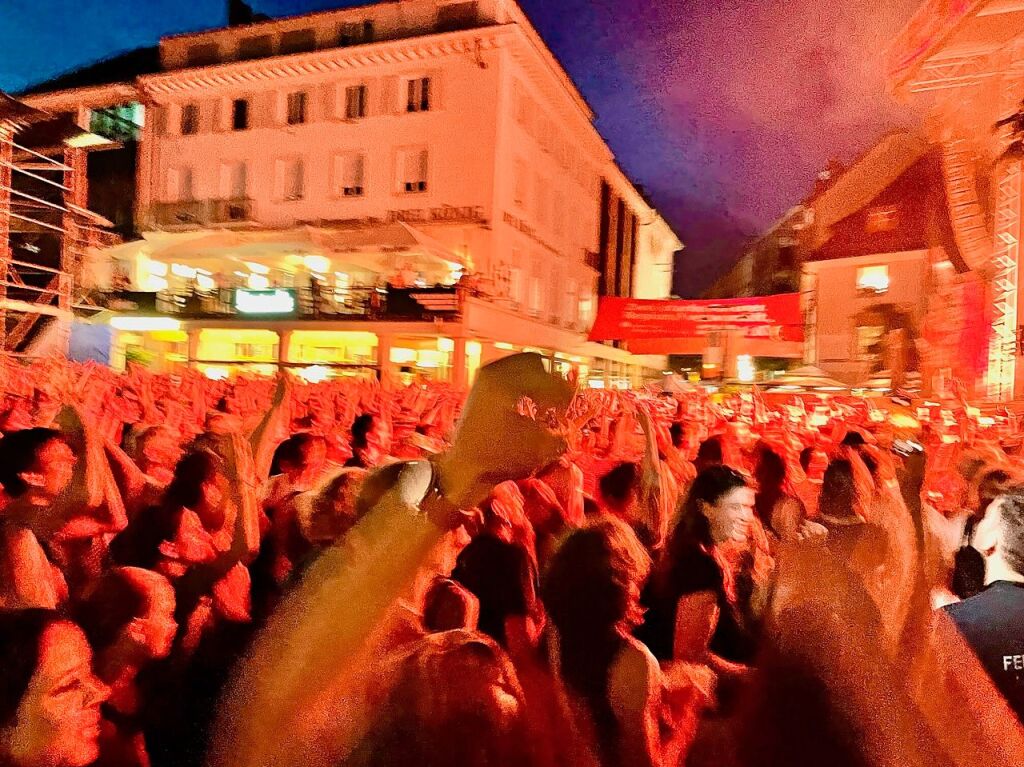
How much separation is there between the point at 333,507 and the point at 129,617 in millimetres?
713

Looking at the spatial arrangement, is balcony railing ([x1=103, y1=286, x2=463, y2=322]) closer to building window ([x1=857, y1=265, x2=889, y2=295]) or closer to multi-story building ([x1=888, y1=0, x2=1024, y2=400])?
building window ([x1=857, y1=265, x2=889, y2=295])

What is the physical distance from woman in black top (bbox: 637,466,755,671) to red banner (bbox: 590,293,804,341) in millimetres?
6180

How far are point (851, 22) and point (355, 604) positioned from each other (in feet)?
18.8

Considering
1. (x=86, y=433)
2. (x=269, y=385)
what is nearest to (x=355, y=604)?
(x=86, y=433)

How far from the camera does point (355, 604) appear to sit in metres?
1.38

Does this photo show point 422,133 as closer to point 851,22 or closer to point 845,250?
point 845,250

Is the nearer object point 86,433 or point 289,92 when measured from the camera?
point 86,433

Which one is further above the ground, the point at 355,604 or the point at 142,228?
the point at 142,228

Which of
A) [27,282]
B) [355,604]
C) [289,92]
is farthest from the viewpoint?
[289,92]

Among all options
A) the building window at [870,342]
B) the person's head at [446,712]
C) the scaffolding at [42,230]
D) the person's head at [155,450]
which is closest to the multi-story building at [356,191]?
the scaffolding at [42,230]

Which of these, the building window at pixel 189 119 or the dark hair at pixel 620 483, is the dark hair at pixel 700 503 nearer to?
the dark hair at pixel 620 483

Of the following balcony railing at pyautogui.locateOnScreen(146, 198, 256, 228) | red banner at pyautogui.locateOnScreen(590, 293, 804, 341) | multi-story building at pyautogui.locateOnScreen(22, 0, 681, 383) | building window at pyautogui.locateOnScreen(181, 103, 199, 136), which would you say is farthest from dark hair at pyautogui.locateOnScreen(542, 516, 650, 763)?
building window at pyautogui.locateOnScreen(181, 103, 199, 136)

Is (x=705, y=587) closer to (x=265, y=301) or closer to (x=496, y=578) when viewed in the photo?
(x=496, y=578)

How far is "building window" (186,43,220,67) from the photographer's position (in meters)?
25.3
